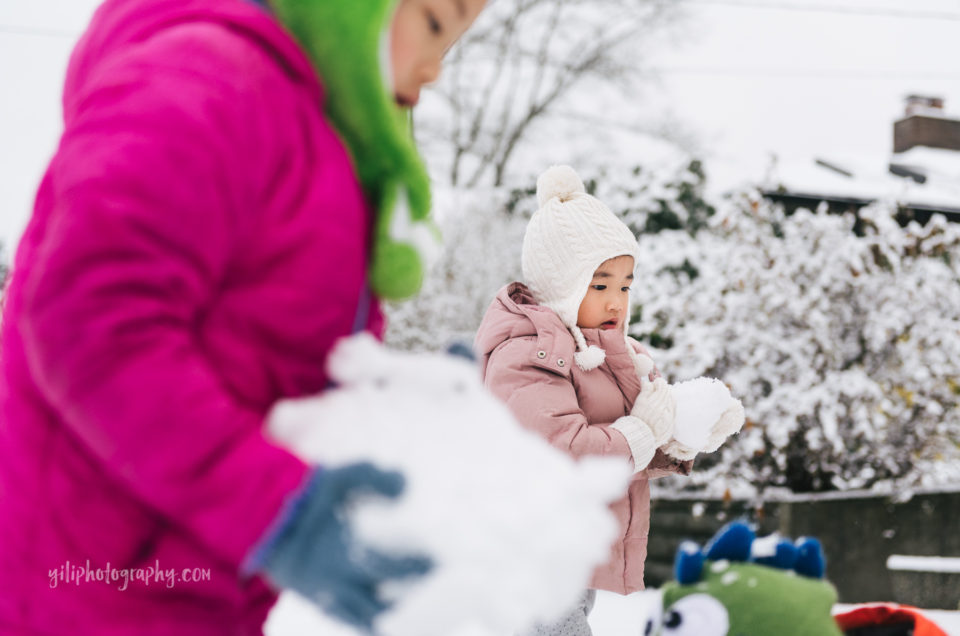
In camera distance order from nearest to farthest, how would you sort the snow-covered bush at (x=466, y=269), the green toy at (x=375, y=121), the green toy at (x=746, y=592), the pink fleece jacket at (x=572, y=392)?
the green toy at (x=375, y=121)
the green toy at (x=746, y=592)
the pink fleece jacket at (x=572, y=392)
the snow-covered bush at (x=466, y=269)

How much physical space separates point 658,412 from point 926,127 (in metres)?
13.9

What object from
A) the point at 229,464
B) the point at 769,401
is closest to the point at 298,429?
the point at 229,464

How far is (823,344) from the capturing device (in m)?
5.40

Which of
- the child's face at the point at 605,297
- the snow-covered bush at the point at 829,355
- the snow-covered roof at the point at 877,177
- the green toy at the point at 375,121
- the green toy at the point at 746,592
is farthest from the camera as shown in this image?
the snow-covered roof at the point at 877,177

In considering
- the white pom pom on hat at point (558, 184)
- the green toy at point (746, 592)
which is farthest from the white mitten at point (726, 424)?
the green toy at point (746, 592)

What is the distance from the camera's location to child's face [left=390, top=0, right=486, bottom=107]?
0.89m

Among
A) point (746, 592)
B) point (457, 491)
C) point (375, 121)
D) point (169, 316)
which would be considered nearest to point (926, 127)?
point (746, 592)

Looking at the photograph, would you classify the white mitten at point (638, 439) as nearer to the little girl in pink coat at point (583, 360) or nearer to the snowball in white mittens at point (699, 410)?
the little girl in pink coat at point (583, 360)

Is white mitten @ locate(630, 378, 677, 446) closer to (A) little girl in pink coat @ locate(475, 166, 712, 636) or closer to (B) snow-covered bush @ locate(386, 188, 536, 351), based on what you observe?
(A) little girl in pink coat @ locate(475, 166, 712, 636)

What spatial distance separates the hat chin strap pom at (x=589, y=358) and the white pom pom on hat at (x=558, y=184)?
68cm

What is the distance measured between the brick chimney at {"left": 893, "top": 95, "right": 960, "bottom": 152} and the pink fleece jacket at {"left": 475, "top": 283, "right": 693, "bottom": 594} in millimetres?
13671

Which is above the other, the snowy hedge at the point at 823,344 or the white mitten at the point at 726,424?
the white mitten at the point at 726,424

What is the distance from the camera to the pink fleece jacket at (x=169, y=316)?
64cm

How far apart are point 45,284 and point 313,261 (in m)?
0.24
